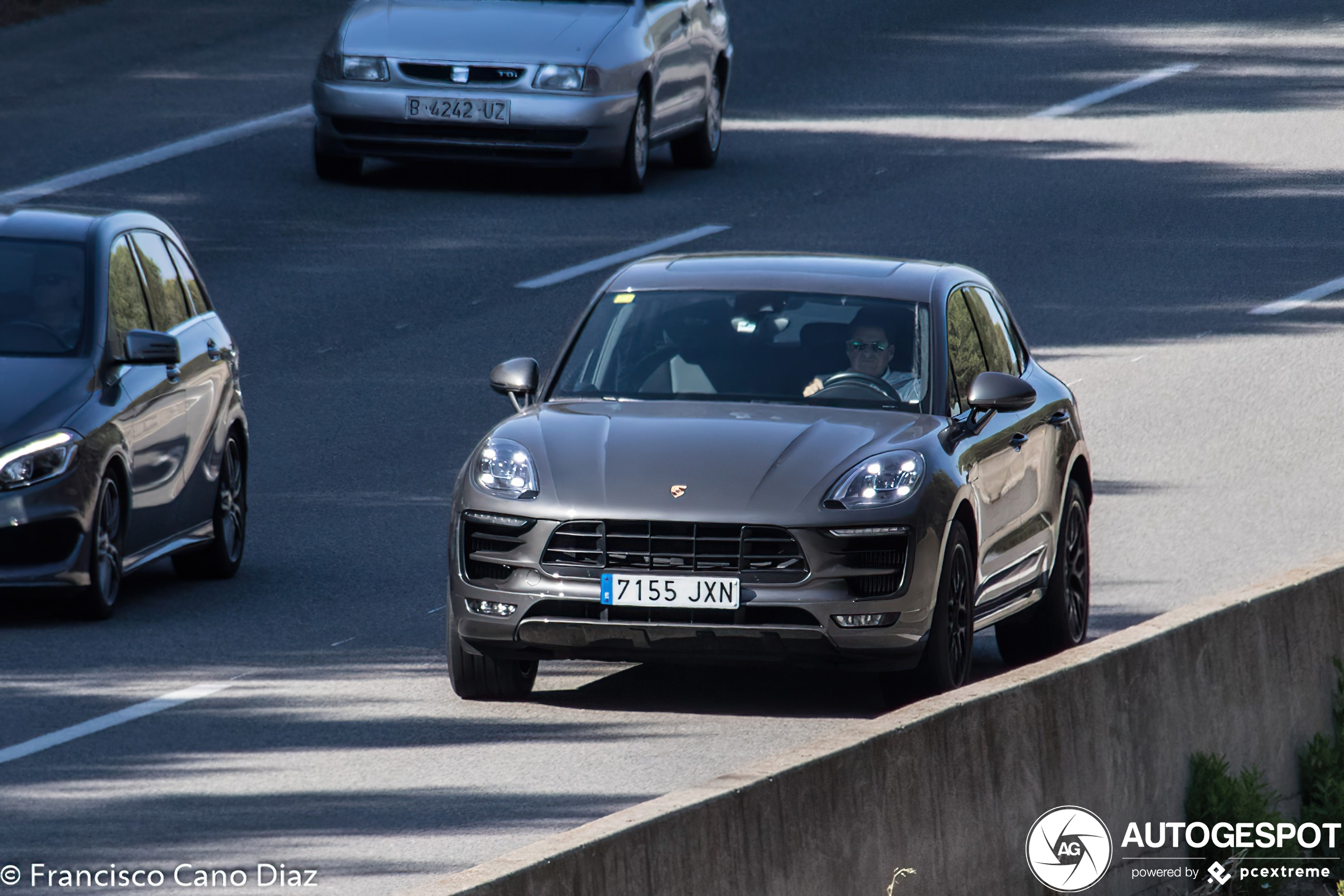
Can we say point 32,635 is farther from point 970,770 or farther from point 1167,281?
point 1167,281

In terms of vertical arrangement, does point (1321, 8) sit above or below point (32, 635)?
above

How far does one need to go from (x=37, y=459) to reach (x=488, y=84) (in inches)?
446

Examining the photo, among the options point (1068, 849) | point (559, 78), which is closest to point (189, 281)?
point (1068, 849)

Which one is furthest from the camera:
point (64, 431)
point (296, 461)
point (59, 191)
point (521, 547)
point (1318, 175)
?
point (1318, 175)

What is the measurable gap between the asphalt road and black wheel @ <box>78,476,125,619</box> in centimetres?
9

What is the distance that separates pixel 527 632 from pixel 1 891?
8.89ft

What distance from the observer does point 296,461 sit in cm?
1518

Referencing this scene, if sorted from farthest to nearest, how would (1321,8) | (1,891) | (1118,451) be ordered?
(1321,8)
(1118,451)
(1,891)

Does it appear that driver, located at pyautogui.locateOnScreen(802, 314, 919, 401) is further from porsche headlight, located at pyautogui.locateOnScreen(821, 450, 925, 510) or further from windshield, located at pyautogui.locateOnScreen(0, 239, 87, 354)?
windshield, located at pyautogui.locateOnScreen(0, 239, 87, 354)

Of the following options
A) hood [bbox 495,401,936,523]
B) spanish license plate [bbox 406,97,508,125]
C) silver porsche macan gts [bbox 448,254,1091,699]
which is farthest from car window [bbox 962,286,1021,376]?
spanish license plate [bbox 406,97,508,125]

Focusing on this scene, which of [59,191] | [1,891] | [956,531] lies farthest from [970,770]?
[59,191]

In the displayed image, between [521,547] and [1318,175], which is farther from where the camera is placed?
[1318,175]

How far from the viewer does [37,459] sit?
1081 centimetres

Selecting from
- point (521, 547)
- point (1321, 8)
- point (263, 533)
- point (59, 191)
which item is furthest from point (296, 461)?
point (1321, 8)
